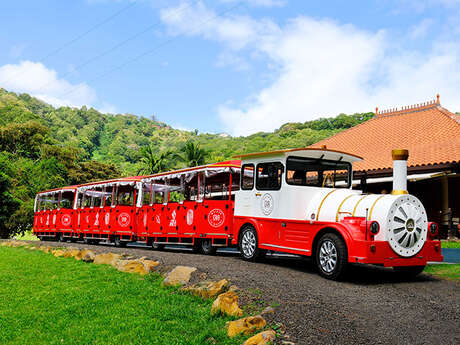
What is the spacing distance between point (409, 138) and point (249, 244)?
1258 centimetres

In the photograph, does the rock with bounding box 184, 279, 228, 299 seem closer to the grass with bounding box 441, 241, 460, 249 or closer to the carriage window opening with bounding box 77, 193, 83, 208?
the grass with bounding box 441, 241, 460, 249

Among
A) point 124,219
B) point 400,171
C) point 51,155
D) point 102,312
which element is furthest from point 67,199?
point 51,155

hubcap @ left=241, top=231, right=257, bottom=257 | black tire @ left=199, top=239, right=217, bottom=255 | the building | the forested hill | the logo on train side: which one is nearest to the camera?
hubcap @ left=241, top=231, right=257, bottom=257

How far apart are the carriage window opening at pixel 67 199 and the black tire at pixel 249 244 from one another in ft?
51.9

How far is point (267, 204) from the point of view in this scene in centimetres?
1032

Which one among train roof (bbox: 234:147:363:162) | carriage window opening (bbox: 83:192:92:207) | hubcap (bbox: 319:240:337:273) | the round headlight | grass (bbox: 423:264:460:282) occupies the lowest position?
grass (bbox: 423:264:460:282)

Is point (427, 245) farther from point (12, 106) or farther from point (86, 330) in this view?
point (12, 106)

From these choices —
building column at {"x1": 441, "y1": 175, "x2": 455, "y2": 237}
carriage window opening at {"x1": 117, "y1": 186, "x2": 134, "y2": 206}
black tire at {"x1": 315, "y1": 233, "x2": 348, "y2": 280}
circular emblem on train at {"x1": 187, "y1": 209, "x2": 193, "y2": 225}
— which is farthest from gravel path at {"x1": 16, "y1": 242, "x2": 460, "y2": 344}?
carriage window opening at {"x1": 117, "y1": 186, "x2": 134, "y2": 206}

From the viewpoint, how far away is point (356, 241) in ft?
25.6

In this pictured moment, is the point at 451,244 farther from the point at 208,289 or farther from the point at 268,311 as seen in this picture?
the point at 268,311

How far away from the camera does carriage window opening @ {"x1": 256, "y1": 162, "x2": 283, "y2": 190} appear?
10086 mm

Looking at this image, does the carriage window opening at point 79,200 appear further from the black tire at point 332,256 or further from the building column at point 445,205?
the building column at point 445,205

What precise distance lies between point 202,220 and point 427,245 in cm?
716

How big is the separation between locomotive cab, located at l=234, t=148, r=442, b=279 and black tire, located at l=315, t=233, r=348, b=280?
2cm
